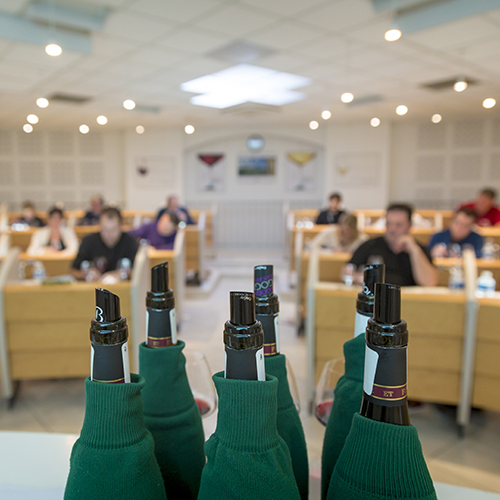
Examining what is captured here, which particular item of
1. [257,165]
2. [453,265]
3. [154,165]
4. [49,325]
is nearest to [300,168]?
[257,165]

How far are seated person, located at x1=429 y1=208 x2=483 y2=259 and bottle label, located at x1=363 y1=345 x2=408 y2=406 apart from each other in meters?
4.29

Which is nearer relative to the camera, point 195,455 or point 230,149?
point 195,455

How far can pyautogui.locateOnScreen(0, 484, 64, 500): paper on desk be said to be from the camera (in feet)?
2.11

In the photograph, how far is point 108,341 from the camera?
0.49 m

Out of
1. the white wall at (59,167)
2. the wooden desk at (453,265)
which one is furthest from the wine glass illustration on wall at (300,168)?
the wooden desk at (453,265)

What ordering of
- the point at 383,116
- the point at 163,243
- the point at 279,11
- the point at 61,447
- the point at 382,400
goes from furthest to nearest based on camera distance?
the point at 383,116, the point at 163,243, the point at 279,11, the point at 61,447, the point at 382,400

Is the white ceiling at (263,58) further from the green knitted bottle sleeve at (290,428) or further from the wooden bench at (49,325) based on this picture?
the green knitted bottle sleeve at (290,428)

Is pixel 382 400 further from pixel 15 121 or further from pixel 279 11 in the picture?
pixel 15 121

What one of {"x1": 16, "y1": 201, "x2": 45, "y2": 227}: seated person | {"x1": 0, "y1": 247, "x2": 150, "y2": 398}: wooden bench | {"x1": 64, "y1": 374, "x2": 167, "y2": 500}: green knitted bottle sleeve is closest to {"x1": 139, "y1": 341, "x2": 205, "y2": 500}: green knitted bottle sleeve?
{"x1": 64, "y1": 374, "x2": 167, "y2": 500}: green knitted bottle sleeve

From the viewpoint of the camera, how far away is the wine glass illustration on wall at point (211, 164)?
439 inches

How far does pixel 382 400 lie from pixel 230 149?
11.0m

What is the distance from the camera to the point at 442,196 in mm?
10086

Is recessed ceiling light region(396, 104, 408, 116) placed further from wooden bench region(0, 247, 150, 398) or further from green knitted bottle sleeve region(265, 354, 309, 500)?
green knitted bottle sleeve region(265, 354, 309, 500)

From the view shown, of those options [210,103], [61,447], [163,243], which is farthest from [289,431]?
[210,103]
